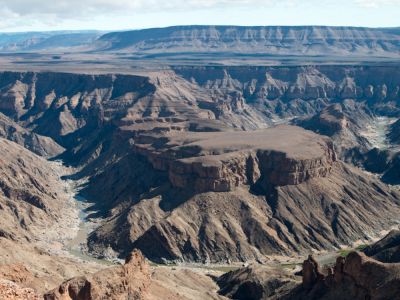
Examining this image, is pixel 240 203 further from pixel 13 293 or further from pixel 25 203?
pixel 13 293

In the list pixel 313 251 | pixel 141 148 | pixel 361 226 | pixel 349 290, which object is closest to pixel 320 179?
pixel 361 226

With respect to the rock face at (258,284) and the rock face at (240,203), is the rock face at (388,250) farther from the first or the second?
the rock face at (240,203)

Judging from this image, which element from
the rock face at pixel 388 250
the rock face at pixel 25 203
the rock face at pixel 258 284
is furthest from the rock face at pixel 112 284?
the rock face at pixel 25 203

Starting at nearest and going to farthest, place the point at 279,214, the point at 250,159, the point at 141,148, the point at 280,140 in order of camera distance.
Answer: the point at 279,214, the point at 250,159, the point at 280,140, the point at 141,148

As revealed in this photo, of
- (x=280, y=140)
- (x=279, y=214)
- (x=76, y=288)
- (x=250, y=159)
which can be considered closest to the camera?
(x=76, y=288)

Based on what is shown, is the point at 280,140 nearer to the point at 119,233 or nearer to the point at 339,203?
the point at 339,203

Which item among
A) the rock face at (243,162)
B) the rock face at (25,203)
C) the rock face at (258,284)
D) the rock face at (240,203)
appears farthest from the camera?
the rock face at (243,162)

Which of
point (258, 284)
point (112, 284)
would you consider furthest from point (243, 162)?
point (112, 284)

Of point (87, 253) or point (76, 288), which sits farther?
point (87, 253)
